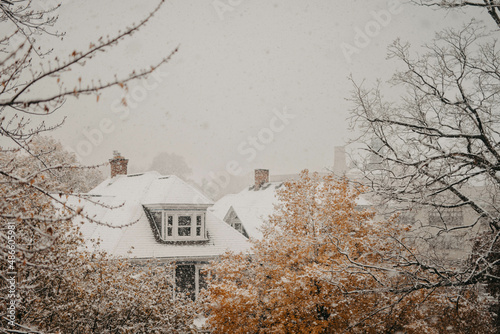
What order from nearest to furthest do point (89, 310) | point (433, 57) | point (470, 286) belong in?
point (470, 286)
point (433, 57)
point (89, 310)

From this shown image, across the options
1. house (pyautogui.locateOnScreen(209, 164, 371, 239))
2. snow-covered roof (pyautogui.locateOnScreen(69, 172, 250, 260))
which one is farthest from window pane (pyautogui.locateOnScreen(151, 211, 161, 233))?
house (pyautogui.locateOnScreen(209, 164, 371, 239))

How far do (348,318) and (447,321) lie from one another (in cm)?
369

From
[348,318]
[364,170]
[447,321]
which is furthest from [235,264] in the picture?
[447,321]

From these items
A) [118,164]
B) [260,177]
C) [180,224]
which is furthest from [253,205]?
[180,224]

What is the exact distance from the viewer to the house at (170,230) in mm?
16594

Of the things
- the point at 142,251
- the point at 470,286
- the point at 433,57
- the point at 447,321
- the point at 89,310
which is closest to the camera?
the point at 470,286

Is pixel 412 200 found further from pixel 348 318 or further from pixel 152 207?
pixel 152 207

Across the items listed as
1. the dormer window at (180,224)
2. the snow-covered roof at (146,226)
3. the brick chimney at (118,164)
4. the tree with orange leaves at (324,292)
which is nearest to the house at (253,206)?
the snow-covered roof at (146,226)

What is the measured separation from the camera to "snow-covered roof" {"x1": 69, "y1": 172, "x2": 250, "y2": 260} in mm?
16344

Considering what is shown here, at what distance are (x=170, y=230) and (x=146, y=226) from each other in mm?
1102

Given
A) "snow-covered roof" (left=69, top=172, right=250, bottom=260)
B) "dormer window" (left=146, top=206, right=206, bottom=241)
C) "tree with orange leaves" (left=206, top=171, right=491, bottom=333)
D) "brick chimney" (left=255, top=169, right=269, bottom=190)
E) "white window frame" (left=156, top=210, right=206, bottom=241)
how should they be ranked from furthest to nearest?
"brick chimney" (left=255, top=169, right=269, bottom=190)
"dormer window" (left=146, top=206, right=206, bottom=241)
"white window frame" (left=156, top=210, right=206, bottom=241)
"snow-covered roof" (left=69, top=172, right=250, bottom=260)
"tree with orange leaves" (left=206, top=171, right=491, bottom=333)

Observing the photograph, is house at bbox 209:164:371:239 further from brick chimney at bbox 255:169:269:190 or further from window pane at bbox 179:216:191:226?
window pane at bbox 179:216:191:226

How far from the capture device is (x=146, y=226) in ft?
57.8

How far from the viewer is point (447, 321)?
35.3 feet
